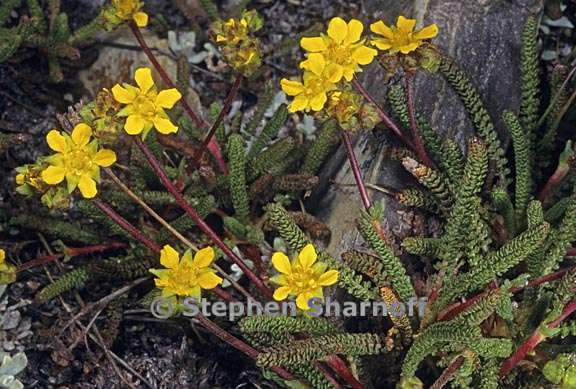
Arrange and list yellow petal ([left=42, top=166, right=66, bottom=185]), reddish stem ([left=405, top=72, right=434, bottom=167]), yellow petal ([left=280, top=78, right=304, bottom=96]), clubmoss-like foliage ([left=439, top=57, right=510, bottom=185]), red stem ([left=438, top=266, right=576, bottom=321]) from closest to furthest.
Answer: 1. yellow petal ([left=42, top=166, right=66, bottom=185])
2. yellow petal ([left=280, top=78, right=304, bottom=96])
3. red stem ([left=438, top=266, right=576, bottom=321])
4. reddish stem ([left=405, top=72, right=434, bottom=167])
5. clubmoss-like foliage ([left=439, top=57, right=510, bottom=185])

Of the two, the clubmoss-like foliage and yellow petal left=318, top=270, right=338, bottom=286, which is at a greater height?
the clubmoss-like foliage

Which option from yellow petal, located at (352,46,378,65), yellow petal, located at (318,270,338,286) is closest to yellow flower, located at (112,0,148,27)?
yellow petal, located at (352,46,378,65)

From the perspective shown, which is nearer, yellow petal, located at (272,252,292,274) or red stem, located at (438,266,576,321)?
yellow petal, located at (272,252,292,274)

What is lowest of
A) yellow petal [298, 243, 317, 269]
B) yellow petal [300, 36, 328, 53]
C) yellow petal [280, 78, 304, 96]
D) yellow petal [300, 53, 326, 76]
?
yellow petal [298, 243, 317, 269]

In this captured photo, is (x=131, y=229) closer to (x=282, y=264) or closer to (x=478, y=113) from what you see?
(x=282, y=264)

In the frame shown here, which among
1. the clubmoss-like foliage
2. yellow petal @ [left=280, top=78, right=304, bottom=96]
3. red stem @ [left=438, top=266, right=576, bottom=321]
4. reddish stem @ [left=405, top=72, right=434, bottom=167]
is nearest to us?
yellow petal @ [left=280, top=78, right=304, bottom=96]

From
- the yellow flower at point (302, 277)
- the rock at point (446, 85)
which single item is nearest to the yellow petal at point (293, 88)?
the yellow flower at point (302, 277)

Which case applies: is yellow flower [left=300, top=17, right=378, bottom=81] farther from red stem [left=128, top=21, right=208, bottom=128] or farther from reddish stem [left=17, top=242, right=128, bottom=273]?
reddish stem [left=17, top=242, right=128, bottom=273]

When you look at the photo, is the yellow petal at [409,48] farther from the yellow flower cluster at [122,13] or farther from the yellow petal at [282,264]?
the yellow flower cluster at [122,13]
